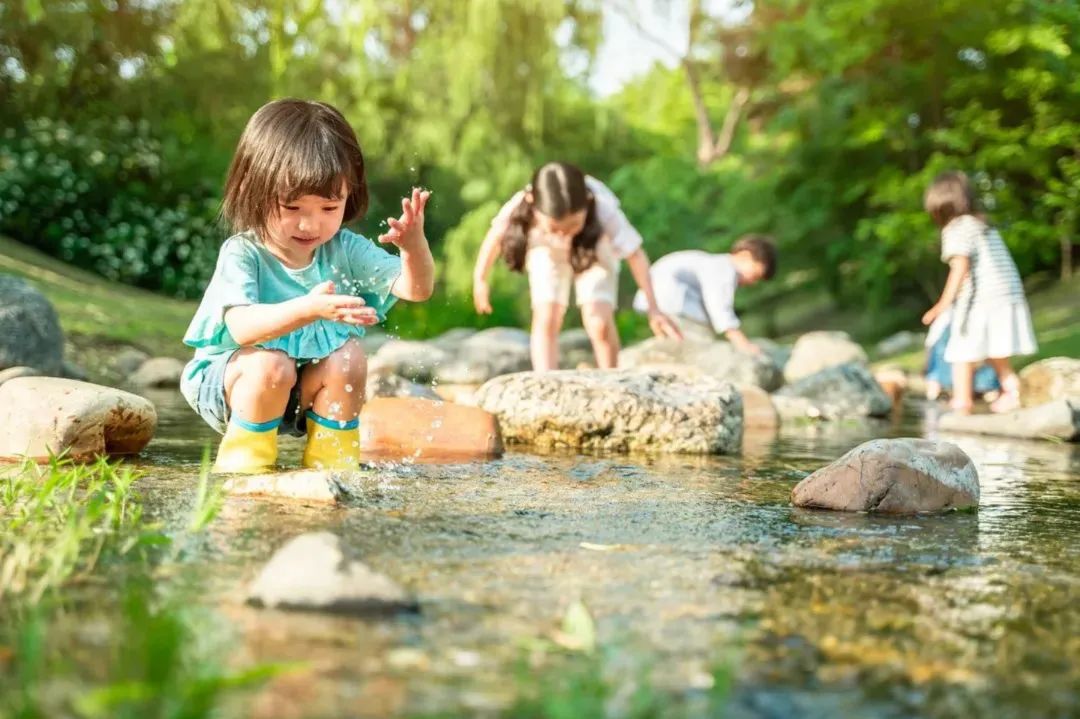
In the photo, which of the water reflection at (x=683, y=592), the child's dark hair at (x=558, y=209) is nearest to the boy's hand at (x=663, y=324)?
the child's dark hair at (x=558, y=209)

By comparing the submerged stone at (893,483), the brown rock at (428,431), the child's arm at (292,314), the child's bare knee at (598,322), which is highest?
the child's bare knee at (598,322)

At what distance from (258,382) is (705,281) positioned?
701cm

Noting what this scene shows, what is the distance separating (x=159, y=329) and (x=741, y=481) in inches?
304

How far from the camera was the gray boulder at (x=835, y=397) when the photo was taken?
8.34 m

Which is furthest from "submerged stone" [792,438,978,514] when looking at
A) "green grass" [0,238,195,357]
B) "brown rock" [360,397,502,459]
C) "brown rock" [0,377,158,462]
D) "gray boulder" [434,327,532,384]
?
"green grass" [0,238,195,357]

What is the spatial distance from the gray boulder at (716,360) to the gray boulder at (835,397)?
0.63 meters

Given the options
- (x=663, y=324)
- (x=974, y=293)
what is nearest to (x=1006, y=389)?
(x=974, y=293)

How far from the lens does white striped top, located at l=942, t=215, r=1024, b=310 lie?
9.16 metres

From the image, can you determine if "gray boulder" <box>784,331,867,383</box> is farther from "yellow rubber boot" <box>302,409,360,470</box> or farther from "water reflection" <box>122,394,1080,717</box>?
"yellow rubber boot" <box>302,409,360,470</box>

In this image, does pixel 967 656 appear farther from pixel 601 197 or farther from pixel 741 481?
pixel 601 197

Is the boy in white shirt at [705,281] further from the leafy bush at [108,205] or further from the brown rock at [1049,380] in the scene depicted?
the leafy bush at [108,205]

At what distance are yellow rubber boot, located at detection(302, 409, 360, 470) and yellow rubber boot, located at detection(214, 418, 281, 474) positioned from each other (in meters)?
0.15

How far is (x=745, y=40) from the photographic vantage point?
20.7 metres

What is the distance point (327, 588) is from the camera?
2244 mm
